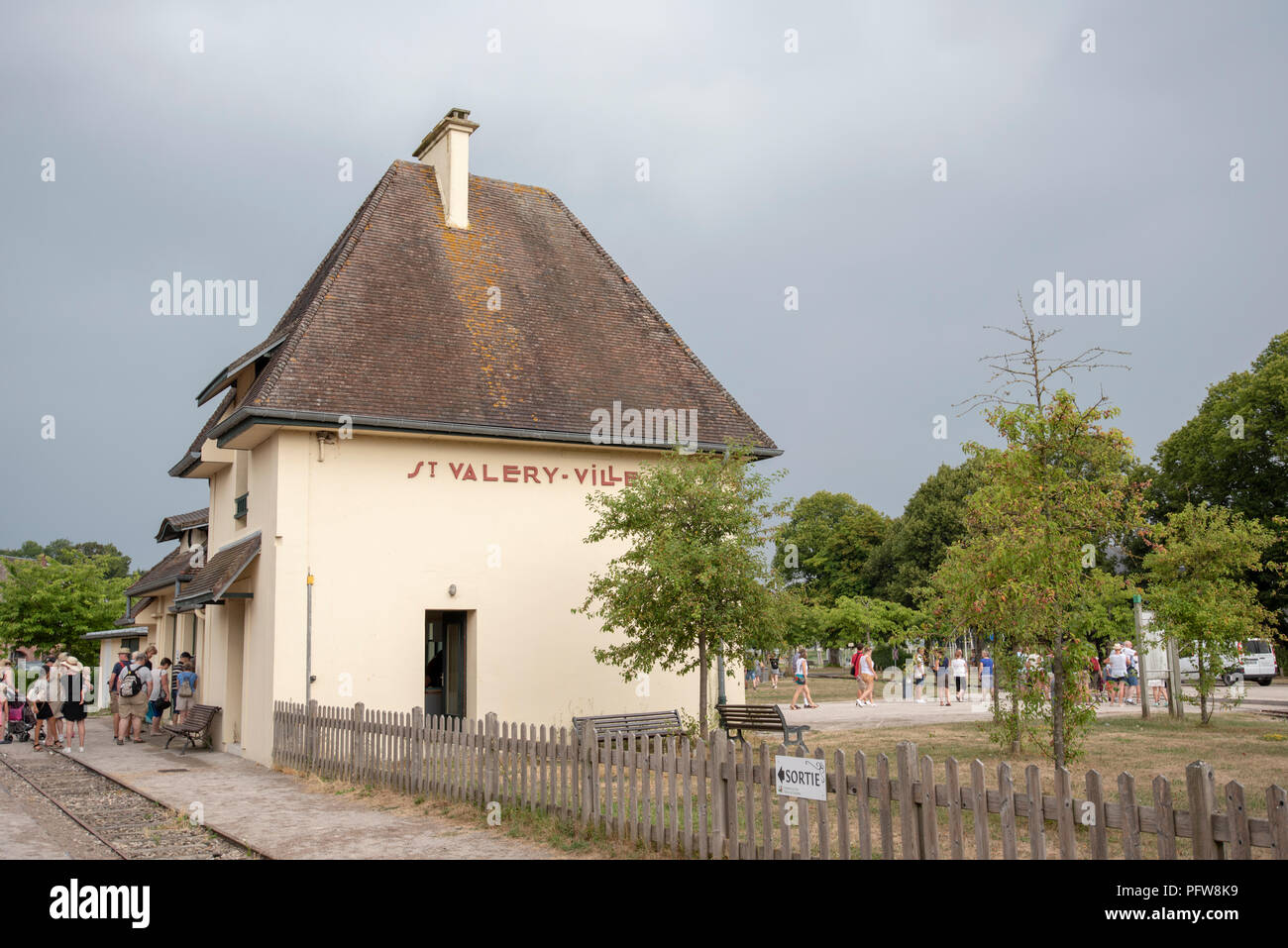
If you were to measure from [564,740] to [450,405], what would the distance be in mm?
8946

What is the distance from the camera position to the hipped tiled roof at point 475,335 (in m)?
17.5

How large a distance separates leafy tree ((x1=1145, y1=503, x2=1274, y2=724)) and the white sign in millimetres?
14520

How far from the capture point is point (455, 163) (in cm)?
2172

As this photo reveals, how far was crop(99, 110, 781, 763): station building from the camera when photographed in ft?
55.4

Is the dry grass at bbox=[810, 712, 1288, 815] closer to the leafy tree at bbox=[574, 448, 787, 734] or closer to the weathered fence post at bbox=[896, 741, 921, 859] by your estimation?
the leafy tree at bbox=[574, 448, 787, 734]

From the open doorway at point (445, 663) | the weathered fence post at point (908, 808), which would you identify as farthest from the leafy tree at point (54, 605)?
the weathered fence post at point (908, 808)

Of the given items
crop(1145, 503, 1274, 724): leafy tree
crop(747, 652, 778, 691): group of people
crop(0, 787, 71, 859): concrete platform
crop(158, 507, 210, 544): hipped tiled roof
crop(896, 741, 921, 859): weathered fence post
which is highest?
crop(158, 507, 210, 544): hipped tiled roof

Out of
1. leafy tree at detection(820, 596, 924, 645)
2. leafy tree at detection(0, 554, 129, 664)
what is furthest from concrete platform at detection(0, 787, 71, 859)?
leafy tree at detection(820, 596, 924, 645)

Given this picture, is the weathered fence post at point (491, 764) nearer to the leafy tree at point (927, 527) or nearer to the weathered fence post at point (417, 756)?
the weathered fence post at point (417, 756)

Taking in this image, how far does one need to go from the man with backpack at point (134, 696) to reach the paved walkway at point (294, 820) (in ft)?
14.3

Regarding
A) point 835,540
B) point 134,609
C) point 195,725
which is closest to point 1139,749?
point 195,725
